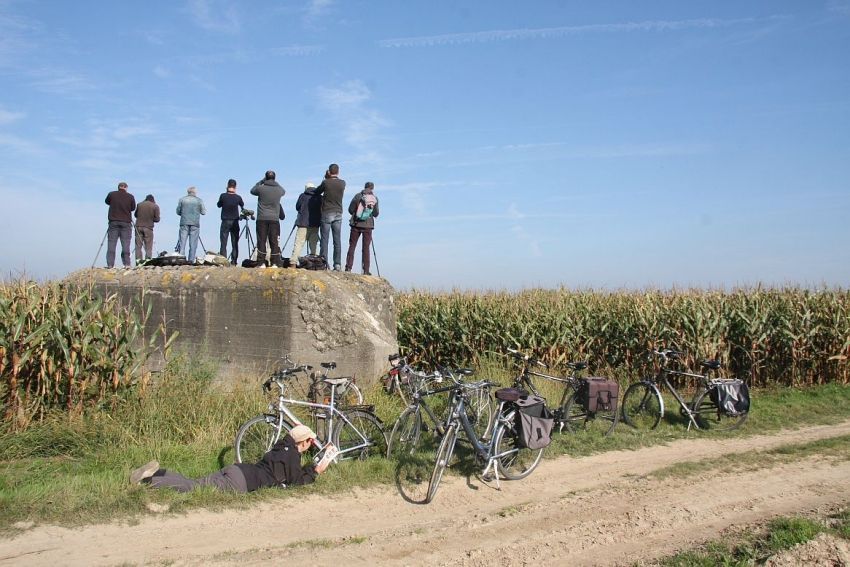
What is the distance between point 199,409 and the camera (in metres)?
8.02

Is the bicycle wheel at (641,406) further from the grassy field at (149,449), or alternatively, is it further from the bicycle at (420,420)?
the bicycle at (420,420)

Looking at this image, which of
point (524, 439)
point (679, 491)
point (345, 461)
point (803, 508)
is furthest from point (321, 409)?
point (803, 508)

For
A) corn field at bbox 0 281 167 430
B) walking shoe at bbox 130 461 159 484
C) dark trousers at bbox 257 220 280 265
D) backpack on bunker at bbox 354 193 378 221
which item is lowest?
walking shoe at bbox 130 461 159 484

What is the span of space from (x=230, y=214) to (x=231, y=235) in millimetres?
436

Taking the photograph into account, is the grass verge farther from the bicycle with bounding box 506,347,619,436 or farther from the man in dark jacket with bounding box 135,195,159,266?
the man in dark jacket with bounding box 135,195,159,266

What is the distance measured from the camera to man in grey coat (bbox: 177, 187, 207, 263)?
13047mm

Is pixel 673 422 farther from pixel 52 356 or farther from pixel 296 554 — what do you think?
pixel 52 356

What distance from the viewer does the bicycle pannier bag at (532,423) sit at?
7.14 meters

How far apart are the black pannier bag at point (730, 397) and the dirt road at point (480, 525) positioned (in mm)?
2048

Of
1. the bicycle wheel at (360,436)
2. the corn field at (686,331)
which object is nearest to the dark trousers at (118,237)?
the corn field at (686,331)

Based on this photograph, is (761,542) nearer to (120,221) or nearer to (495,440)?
(495,440)

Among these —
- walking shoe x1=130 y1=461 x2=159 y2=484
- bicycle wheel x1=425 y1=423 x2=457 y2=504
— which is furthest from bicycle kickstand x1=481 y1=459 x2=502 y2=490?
walking shoe x1=130 y1=461 x2=159 y2=484

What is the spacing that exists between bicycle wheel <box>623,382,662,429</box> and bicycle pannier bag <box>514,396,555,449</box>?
3108mm

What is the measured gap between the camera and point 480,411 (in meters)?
7.94
